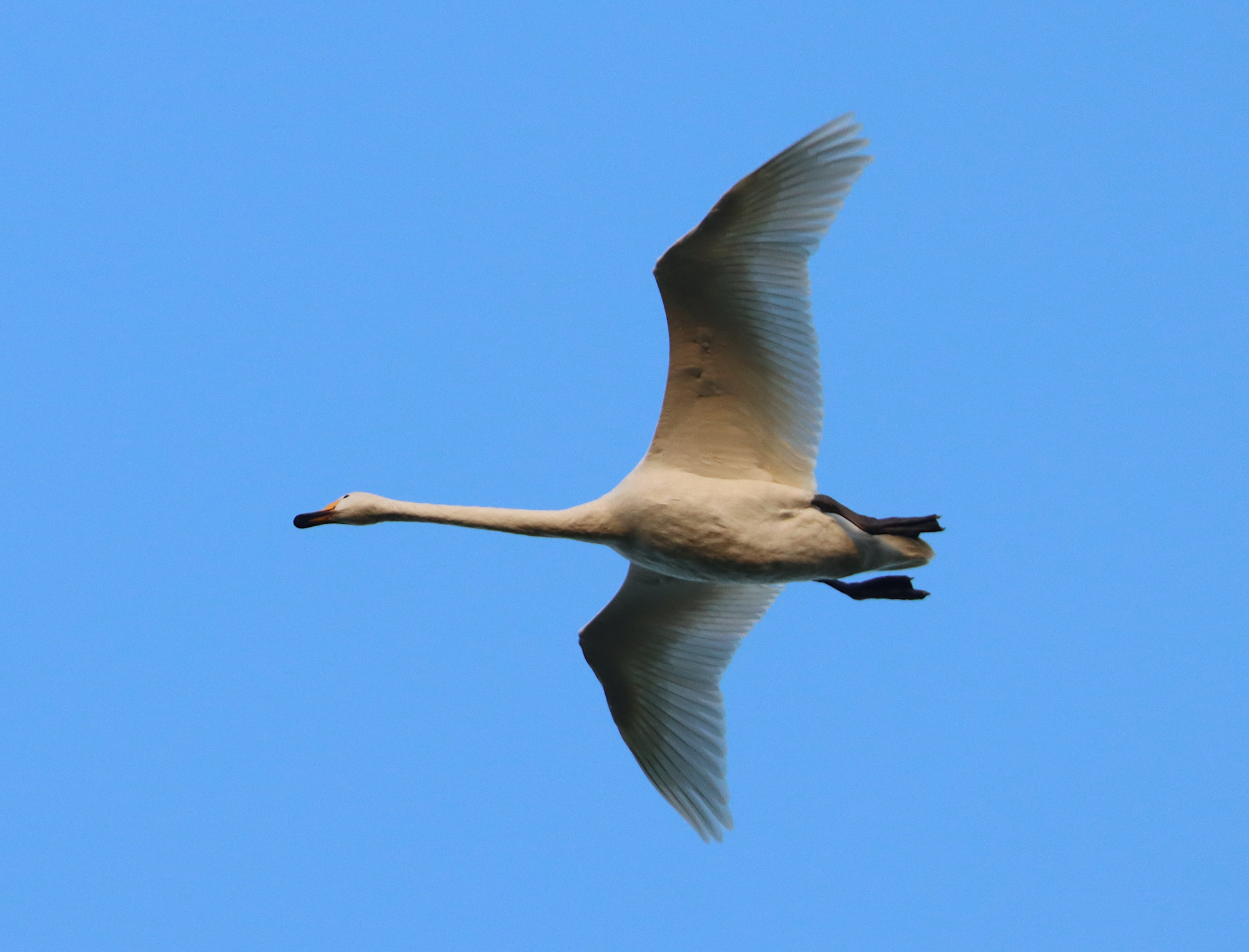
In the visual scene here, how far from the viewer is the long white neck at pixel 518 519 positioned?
41.5ft

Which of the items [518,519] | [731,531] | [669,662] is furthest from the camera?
[669,662]

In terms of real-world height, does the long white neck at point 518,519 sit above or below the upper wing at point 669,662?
above

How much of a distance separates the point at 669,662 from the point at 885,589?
1711mm

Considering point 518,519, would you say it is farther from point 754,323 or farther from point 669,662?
point 754,323

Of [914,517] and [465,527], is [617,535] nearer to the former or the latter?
[465,527]

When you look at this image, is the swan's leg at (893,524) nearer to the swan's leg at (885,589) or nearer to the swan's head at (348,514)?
the swan's leg at (885,589)

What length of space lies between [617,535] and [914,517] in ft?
6.57

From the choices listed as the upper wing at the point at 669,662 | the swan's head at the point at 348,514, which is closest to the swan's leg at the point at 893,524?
the upper wing at the point at 669,662

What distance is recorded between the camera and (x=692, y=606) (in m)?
13.8

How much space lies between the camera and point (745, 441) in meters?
12.8

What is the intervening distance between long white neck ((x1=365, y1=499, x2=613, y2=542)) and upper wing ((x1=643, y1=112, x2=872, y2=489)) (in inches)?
23.0

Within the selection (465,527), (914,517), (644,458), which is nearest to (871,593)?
(914,517)

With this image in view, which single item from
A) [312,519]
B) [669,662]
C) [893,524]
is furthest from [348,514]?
[893,524]

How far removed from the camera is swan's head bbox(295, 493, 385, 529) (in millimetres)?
12875
